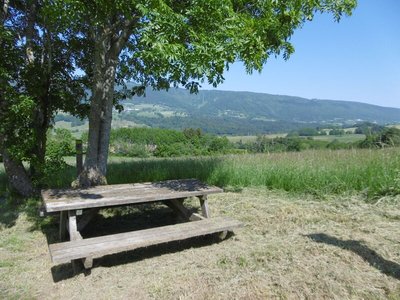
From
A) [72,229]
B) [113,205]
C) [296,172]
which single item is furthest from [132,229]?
[296,172]

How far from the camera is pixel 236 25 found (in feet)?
15.8

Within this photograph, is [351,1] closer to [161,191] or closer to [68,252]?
[161,191]

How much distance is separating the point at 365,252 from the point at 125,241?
2.73 m

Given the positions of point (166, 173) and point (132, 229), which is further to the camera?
point (166, 173)

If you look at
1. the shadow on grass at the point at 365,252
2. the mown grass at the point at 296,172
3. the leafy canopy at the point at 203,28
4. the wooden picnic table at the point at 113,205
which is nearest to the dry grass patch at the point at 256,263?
the shadow on grass at the point at 365,252

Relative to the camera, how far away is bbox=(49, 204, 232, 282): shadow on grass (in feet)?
14.8

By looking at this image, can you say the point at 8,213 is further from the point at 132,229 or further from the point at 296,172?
the point at 296,172

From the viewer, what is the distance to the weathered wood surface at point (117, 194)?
4398mm

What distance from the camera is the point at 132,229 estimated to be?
605 centimetres

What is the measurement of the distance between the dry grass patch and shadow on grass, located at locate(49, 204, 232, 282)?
1.1 inches

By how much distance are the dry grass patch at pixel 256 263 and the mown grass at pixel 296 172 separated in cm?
70

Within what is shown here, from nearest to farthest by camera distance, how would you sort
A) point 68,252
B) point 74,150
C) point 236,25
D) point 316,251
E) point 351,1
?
point 68,252
point 316,251
point 236,25
point 351,1
point 74,150

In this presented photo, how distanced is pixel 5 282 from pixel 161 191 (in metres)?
2.20

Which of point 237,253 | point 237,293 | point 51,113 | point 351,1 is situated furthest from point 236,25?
point 51,113
